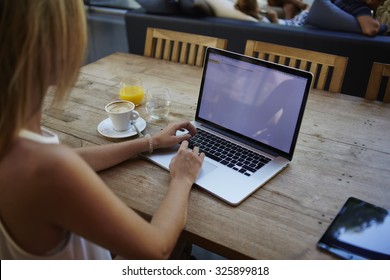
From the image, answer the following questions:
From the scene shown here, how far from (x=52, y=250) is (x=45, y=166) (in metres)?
0.21

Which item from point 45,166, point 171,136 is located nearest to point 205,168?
point 171,136

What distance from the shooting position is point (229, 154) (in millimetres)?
1092

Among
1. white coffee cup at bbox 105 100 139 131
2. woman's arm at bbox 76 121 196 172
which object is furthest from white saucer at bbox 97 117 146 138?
woman's arm at bbox 76 121 196 172

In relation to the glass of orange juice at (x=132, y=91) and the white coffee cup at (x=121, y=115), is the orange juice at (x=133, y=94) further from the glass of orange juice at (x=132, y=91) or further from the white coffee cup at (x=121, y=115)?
the white coffee cup at (x=121, y=115)

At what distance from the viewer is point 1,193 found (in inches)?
25.6

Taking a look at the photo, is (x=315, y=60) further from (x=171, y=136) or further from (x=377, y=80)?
(x=171, y=136)

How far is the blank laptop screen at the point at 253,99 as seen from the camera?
3.42ft

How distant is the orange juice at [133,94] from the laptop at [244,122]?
0.32 meters

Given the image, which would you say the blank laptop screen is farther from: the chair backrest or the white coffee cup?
the chair backrest

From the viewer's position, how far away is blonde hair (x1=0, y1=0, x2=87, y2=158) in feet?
1.86

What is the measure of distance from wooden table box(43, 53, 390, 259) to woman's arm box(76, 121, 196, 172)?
3 cm

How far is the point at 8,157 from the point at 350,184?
2.76ft

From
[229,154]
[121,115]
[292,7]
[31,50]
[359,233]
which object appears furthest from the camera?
[292,7]
